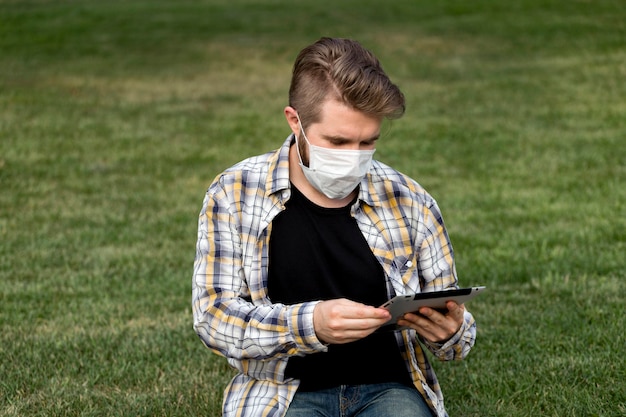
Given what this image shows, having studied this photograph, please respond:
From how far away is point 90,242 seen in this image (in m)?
7.41

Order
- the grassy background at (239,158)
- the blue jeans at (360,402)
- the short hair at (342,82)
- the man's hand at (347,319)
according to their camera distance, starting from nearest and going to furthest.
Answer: the man's hand at (347,319) → the short hair at (342,82) → the blue jeans at (360,402) → the grassy background at (239,158)

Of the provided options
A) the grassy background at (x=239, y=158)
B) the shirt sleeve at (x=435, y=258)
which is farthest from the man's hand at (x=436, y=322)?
the grassy background at (x=239, y=158)

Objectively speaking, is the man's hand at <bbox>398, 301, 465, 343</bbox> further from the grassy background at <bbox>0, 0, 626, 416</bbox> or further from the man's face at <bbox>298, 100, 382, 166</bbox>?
the grassy background at <bbox>0, 0, 626, 416</bbox>

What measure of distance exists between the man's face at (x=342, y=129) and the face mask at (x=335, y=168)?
1.0 inches

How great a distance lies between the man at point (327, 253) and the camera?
125 inches

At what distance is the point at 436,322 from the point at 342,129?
26.9 inches

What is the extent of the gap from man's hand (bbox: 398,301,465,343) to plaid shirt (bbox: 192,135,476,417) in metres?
0.05

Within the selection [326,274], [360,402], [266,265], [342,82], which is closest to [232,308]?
[266,265]

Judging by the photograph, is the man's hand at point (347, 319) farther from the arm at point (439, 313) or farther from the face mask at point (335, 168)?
the face mask at point (335, 168)

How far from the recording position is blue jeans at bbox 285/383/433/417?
3.23 meters

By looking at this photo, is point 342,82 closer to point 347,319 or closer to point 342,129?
point 342,129

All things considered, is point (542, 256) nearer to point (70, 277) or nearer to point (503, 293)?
point (503, 293)

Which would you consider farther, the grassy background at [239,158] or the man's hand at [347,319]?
the grassy background at [239,158]

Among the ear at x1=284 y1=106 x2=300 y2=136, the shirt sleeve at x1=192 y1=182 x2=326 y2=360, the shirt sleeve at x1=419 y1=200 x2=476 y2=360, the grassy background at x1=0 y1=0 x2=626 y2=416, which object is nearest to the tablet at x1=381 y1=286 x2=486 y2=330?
the shirt sleeve at x1=192 y1=182 x2=326 y2=360
